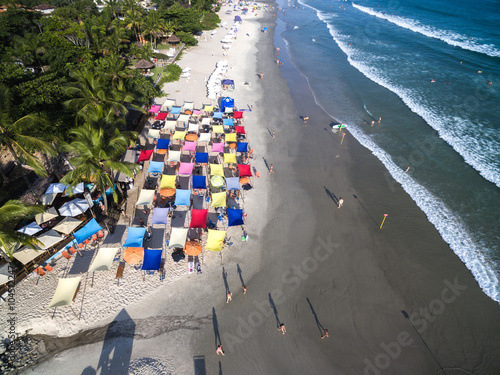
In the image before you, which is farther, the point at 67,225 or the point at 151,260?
the point at 67,225

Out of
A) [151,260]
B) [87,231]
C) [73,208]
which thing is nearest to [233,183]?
[151,260]

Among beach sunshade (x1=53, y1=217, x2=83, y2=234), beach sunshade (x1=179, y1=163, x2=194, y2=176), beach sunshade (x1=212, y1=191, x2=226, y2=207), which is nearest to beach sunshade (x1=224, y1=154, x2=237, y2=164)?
beach sunshade (x1=179, y1=163, x2=194, y2=176)

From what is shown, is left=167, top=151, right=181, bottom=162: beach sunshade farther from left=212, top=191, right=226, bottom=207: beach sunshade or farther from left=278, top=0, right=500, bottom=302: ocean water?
left=278, top=0, right=500, bottom=302: ocean water

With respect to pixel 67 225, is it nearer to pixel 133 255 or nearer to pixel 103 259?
pixel 103 259

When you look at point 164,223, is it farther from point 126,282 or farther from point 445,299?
point 445,299

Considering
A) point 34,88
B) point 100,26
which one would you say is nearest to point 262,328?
point 34,88

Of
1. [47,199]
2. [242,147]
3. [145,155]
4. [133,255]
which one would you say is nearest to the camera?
[133,255]

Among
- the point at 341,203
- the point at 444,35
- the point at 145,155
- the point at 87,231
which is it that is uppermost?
the point at 444,35
